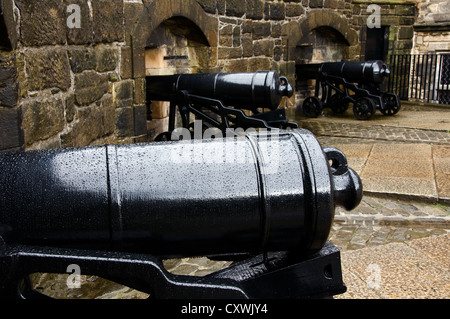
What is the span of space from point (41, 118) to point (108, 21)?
1.93 metres

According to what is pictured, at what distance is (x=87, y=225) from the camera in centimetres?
151

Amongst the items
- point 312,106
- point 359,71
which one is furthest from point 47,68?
point 312,106

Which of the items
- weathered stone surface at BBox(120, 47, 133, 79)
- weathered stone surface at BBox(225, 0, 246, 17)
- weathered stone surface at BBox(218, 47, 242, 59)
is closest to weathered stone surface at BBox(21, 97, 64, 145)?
weathered stone surface at BBox(120, 47, 133, 79)

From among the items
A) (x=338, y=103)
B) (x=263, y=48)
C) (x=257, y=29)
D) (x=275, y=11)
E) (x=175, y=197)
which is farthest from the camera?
(x=338, y=103)

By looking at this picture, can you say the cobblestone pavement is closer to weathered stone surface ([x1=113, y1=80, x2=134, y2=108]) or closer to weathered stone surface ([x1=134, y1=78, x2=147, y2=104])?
weathered stone surface ([x1=113, y1=80, x2=134, y2=108])

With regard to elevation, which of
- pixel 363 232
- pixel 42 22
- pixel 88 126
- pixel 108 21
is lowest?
pixel 363 232

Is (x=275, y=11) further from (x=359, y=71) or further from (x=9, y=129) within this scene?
A: (x=9, y=129)

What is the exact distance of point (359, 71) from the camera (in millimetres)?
9555

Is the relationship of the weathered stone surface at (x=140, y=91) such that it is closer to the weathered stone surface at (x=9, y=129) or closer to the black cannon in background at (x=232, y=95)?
the black cannon in background at (x=232, y=95)

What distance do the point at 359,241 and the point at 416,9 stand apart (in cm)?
1295

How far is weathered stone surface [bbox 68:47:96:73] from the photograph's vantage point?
407 cm

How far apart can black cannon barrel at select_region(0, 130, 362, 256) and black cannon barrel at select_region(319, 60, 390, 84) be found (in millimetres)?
8214

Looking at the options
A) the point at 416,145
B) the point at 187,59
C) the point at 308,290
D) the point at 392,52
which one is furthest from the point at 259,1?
the point at 308,290
